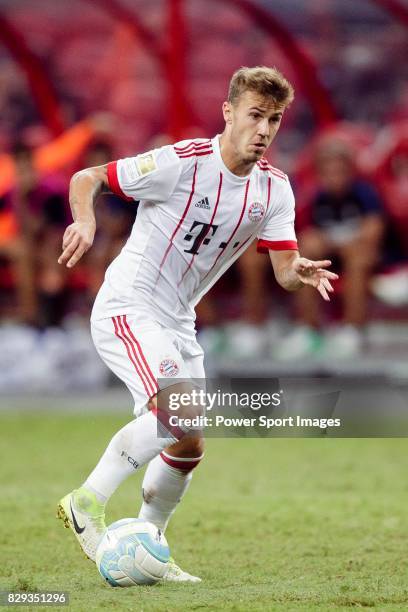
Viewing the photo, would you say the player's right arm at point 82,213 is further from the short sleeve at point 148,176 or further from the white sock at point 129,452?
the white sock at point 129,452

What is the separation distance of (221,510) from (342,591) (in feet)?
8.70

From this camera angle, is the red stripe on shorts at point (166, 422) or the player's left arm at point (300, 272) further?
the player's left arm at point (300, 272)

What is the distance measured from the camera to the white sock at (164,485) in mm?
6555

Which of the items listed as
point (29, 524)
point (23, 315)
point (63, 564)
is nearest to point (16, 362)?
point (23, 315)

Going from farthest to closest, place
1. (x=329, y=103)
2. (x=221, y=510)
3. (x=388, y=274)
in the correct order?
(x=329, y=103)
(x=388, y=274)
(x=221, y=510)

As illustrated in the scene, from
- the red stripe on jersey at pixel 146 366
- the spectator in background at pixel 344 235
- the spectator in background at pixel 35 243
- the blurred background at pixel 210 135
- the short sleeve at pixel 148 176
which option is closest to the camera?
the red stripe on jersey at pixel 146 366

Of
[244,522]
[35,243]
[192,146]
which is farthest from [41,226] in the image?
[192,146]

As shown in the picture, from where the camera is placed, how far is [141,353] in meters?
6.29

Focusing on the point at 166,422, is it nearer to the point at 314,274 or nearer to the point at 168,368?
the point at 168,368

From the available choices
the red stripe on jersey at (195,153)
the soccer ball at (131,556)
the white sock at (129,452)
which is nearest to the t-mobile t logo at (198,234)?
the red stripe on jersey at (195,153)

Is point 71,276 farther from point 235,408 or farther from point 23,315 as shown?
point 235,408

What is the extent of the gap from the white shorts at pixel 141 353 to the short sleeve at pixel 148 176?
22.8 inches

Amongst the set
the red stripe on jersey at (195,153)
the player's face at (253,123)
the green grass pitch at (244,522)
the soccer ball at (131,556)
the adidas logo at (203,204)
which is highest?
the player's face at (253,123)

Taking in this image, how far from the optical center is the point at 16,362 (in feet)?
45.5
